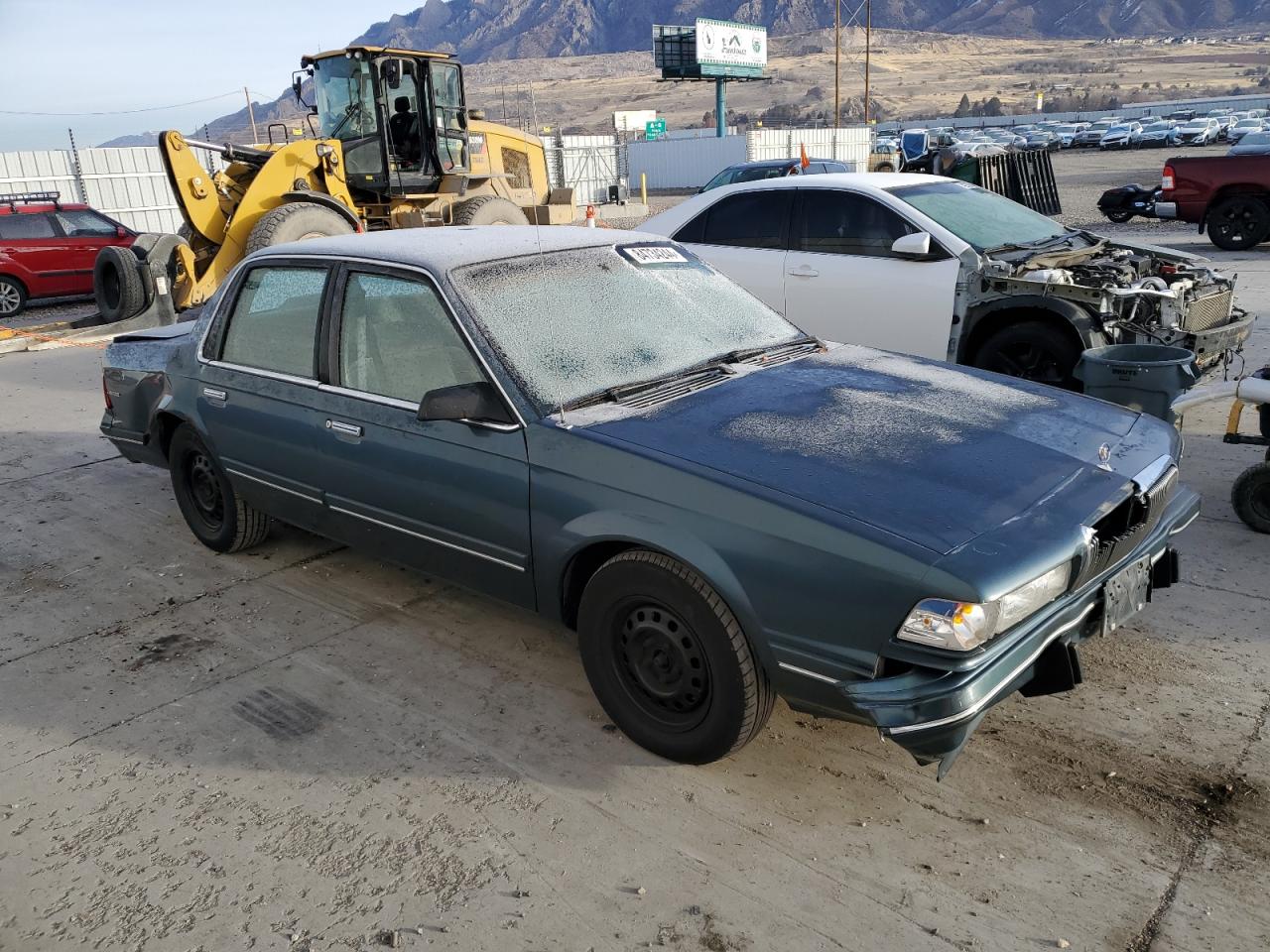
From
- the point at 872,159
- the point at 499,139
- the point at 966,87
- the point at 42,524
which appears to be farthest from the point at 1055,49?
the point at 42,524

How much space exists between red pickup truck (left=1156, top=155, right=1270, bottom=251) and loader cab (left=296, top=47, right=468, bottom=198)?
10.8 metres

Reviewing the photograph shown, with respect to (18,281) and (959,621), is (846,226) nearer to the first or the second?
(959,621)

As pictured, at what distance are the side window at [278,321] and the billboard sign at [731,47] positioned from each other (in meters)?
53.3

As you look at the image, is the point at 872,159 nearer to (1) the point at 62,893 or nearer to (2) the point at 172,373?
(2) the point at 172,373

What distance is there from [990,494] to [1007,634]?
16.9 inches

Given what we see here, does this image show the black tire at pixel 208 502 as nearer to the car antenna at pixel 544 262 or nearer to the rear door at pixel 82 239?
the car antenna at pixel 544 262

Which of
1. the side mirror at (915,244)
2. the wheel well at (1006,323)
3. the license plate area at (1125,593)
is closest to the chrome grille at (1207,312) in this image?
the wheel well at (1006,323)

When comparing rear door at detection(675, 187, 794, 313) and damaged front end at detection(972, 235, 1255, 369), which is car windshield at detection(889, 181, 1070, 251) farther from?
rear door at detection(675, 187, 794, 313)

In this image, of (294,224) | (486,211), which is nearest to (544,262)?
(294,224)

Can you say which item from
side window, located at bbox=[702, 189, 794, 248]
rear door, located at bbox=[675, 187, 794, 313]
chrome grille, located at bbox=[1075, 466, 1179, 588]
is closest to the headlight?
chrome grille, located at bbox=[1075, 466, 1179, 588]

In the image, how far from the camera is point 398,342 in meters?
3.94

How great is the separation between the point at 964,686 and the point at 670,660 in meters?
0.94

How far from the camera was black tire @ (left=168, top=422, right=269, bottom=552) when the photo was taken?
16.4 ft

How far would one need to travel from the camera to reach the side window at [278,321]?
424 centimetres
